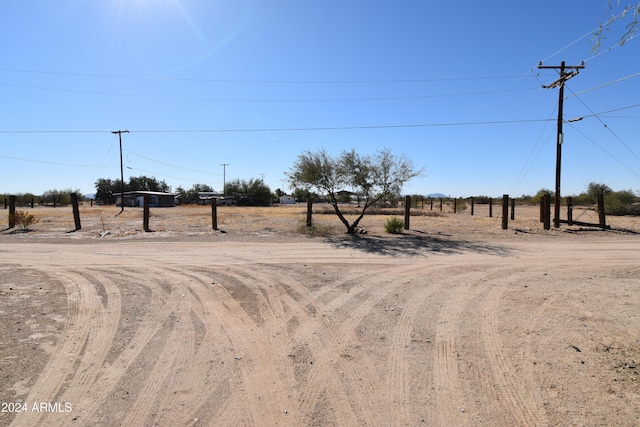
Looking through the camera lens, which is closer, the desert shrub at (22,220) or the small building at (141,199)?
the desert shrub at (22,220)

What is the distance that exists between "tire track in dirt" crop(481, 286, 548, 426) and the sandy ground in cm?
2

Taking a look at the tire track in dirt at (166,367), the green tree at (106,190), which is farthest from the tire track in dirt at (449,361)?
the green tree at (106,190)

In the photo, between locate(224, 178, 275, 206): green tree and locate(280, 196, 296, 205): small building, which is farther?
locate(280, 196, 296, 205): small building

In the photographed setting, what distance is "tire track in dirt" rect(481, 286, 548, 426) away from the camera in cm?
336

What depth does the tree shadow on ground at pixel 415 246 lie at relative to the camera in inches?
492

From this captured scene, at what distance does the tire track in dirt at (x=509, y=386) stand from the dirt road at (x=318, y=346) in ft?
0.06

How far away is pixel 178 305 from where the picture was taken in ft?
21.3

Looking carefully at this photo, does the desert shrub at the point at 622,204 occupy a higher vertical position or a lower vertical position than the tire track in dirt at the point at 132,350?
higher

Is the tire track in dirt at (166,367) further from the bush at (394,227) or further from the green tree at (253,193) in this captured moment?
the green tree at (253,193)

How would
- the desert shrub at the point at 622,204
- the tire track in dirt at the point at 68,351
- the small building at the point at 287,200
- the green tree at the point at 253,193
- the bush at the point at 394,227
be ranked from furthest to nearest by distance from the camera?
1. the small building at the point at 287,200
2. the green tree at the point at 253,193
3. the desert shrub at the point at 622,204
4. the bush at the point at 394,227
5. the tire track in dirt at the point at 68,351

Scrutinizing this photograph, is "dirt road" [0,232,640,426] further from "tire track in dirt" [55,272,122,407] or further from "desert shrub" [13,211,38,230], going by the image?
"desert shrub" [13,211,38,230]

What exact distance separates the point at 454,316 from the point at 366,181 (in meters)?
13.0

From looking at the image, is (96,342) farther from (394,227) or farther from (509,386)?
(394,227)

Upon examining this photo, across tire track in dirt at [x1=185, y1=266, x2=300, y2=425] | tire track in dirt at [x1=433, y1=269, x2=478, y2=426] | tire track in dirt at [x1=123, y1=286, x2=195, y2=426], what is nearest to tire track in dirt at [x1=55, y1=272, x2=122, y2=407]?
tire track in dirt at [x1=123, y1=286, x2=195, y2=426]
